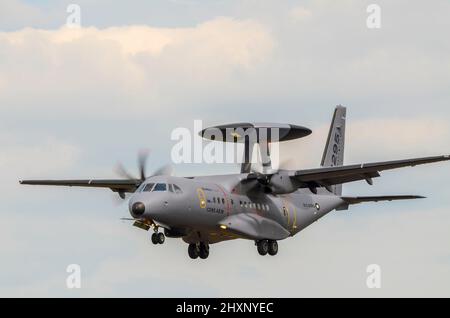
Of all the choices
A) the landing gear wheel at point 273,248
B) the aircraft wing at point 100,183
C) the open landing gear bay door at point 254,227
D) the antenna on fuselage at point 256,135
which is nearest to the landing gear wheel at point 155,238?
the open landing gear bay door at point 254,227

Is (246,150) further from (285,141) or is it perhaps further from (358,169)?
(358,169)

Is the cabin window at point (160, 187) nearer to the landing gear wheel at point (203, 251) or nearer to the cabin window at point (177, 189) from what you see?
the cabin window at point (177, 189)

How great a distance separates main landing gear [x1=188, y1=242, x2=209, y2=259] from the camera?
44.8 m

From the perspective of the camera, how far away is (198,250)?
44.9 m

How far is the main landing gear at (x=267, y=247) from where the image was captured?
145ft

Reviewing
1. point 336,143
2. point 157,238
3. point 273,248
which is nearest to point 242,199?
point 273,248

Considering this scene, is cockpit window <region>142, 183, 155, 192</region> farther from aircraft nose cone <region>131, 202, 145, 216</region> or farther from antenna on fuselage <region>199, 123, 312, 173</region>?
antenna on fuselage <region>199, 123, 312, 173</region>

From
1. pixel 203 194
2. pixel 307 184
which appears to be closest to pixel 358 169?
pixel 307 184

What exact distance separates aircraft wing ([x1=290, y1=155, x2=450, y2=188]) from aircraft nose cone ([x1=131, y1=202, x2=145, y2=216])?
709 centimetres

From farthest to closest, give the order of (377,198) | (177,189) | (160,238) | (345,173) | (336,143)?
(336,143) < (377,198) < (345,173) < (177,189) < (160,238)

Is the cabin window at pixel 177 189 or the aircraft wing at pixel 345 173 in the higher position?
the aircraft wing at pixel 345 173

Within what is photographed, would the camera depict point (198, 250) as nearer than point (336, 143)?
Yes

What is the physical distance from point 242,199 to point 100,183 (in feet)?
20.3

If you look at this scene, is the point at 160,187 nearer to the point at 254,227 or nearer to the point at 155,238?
the point at 155,238
